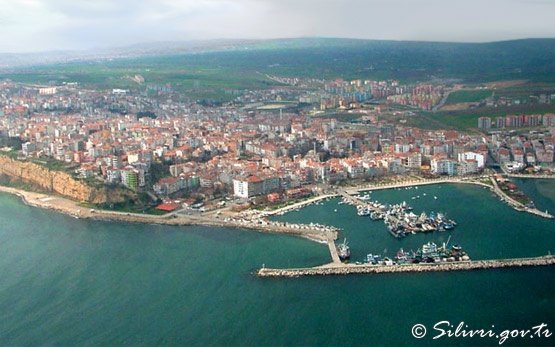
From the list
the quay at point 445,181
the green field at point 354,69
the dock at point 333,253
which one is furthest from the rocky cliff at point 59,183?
the green field at point 354,69

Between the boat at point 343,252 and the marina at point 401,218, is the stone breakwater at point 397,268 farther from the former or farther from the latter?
the marina at point 401,218

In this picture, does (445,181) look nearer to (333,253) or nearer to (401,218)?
(401,218)

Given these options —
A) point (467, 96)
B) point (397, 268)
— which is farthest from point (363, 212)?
point (467, 96)

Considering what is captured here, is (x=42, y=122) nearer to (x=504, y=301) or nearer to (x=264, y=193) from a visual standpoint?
(x=264, y=193)

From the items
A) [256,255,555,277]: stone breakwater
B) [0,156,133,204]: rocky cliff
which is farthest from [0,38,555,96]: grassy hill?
[256,255,555,277]: stone breakwater

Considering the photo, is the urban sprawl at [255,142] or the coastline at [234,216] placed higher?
the urban sprawl at [255,142]
